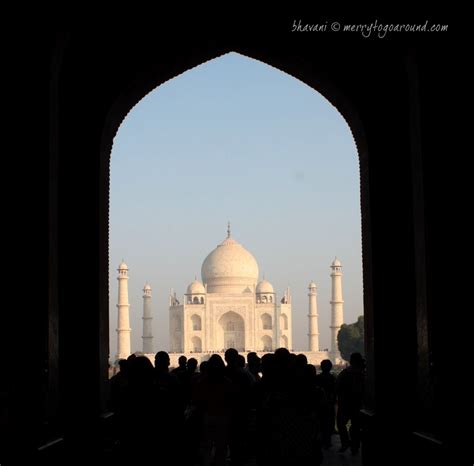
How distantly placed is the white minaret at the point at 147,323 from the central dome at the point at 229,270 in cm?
462

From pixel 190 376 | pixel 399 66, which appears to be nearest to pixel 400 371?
pixel 190 376

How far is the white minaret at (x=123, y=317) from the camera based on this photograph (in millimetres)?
56375

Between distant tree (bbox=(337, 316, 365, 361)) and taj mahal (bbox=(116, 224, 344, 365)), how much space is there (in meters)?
1.74

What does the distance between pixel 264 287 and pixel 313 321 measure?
4.07 meters

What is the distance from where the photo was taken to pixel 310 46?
7570mm

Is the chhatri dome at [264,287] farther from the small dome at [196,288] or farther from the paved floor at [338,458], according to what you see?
the paved floor at [338,458]

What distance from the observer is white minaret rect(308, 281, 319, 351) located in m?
58.2

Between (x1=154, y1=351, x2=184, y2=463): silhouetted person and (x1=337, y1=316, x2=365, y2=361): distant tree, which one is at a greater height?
(x1=154, y1=351, x2=184, y2=463): silhouetted person

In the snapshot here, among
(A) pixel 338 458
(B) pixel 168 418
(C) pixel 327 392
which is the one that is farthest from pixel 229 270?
(B) pixel 168 418

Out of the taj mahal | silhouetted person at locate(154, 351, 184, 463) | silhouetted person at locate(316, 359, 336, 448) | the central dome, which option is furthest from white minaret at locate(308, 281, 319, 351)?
silhouetted person at locate(154, 351, 184, 463)

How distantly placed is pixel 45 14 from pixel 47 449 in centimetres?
234

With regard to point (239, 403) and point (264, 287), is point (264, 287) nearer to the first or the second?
point (264, 287)

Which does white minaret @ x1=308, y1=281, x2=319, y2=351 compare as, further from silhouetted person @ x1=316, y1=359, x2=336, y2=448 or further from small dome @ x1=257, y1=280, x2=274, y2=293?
silhouetted person @ x1=316, y1=359, x2=336, y2=448

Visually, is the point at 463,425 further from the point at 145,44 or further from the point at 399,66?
the point at 145,44
